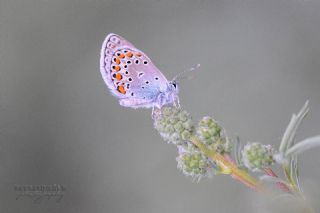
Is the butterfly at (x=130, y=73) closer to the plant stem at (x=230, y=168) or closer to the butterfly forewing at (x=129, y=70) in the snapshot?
the butterfly forewing at (x=129, y=70)

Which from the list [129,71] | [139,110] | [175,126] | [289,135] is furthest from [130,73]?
[139,110]

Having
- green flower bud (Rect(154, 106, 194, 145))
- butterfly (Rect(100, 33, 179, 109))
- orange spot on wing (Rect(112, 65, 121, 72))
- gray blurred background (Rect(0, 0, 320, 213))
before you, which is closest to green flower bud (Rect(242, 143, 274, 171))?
green flower bud (Rect(154, 106, 194, 145))

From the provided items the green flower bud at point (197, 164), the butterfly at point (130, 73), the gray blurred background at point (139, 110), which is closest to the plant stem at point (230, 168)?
the green flower bud at point (197, 164)

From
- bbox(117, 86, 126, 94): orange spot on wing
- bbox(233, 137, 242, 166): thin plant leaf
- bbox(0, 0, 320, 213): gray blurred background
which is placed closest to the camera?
bbox(233, 137, 242, 166): thin plant leaf

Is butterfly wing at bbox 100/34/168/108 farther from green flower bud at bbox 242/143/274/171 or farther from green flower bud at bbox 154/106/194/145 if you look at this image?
green flower bud at bbox 242/143/274/171

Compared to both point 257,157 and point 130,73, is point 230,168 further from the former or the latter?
point 130,73

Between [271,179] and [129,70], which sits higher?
[129,70]
